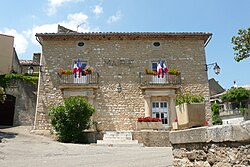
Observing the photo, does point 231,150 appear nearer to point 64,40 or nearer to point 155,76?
point 155,76

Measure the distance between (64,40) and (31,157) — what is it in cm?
964

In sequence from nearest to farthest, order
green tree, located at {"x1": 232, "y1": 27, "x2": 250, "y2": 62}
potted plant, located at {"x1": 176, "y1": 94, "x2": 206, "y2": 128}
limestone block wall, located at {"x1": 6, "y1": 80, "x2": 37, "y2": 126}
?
potted plant, located at {"x1": 176, "y1": 94, "x2": 206, "y2": 128}, green tree, located at {"x1": 232, "y1": 27, "x2": 250, "y2": 62}, limestone block wall, located at {"x1": 6, "y1": 80, "x2": 37, "y2": 126}

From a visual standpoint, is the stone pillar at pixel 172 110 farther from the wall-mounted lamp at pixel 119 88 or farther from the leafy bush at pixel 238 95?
the leafy bush at pixel 238 95

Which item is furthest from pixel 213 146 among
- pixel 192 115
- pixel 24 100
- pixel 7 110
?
pixel 7 110

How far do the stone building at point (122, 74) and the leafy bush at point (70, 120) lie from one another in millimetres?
2662

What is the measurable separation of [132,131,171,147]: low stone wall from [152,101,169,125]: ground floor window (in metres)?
2.72

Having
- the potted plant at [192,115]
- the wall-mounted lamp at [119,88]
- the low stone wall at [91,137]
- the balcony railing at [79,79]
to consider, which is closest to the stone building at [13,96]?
the balcony railing at [79,79]

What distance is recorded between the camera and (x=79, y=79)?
14148 millimetres

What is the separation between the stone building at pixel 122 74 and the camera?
45.6ft

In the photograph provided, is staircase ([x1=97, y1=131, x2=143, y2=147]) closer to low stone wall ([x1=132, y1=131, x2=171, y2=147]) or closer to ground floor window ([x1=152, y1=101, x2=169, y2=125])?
low stone wall ([x1=132, y1=131, x2=171, y2=147])

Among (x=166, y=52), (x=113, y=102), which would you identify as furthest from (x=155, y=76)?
(x=113, y=102)

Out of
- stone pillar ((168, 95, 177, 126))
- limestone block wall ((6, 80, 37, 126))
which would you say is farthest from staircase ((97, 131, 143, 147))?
limestone block wall ((6, 80, 37, 126))

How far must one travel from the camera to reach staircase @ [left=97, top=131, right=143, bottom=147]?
1025 cm

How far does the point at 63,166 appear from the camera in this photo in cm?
549
